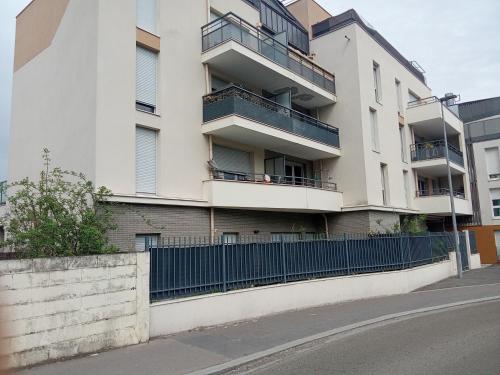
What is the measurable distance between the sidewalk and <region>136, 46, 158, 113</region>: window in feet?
26.1

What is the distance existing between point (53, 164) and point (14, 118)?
16.1 feet

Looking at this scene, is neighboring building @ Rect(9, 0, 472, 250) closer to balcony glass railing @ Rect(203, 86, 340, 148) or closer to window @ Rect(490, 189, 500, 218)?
balcony glass railing @ Rect(203, 86, 340, 148)

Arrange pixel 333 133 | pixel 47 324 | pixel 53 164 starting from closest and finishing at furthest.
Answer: pixel 47 324
pixel 53 164
pixel 333 133

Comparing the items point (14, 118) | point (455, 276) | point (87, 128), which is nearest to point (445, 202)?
point (455, 276)

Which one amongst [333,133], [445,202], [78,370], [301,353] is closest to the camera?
[78,370]

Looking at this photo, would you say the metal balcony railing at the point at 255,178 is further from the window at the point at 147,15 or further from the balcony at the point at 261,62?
the window at the point at 147,15

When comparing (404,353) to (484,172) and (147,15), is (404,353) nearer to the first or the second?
(147,15)

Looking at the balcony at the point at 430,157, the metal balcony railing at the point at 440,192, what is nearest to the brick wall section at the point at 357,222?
the balcony at the point at 430,157

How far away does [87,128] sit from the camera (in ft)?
43.1

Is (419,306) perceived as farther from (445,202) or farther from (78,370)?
(445,202)

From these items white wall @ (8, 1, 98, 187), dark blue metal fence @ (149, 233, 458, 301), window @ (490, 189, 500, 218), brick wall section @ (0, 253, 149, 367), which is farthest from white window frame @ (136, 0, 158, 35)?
window @ (490, 189, 500, 218)

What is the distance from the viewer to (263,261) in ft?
37.7

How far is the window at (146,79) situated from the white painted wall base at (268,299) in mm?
7272

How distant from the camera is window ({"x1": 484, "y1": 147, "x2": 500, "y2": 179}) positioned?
107 ft
